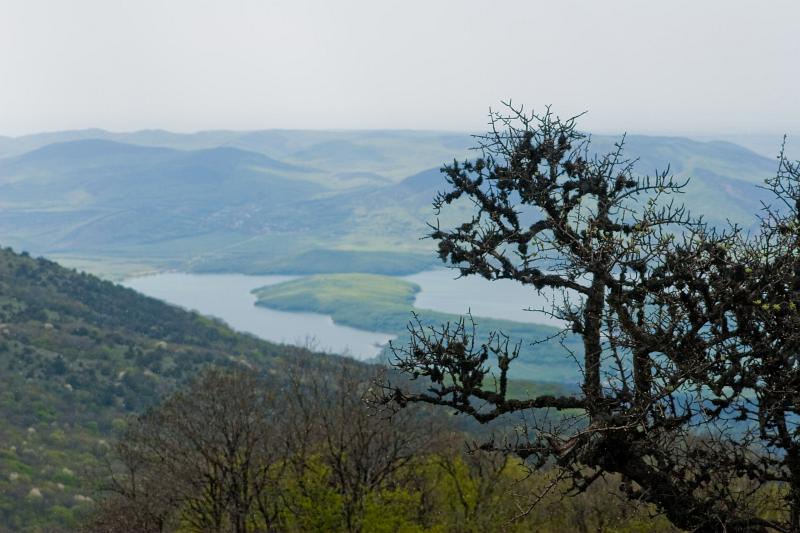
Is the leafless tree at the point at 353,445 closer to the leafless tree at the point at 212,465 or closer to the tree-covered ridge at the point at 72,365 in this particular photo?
the leafless tree at the point at 212,465

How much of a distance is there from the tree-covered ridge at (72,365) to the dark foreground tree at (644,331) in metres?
47.1

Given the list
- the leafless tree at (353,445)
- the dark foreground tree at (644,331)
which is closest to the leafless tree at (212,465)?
the leafless tree at (353,445)

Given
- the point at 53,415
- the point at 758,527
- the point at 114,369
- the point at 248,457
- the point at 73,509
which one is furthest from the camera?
the point at 114,369

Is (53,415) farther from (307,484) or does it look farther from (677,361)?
(677,361)

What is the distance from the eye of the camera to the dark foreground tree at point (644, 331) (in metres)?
9.98

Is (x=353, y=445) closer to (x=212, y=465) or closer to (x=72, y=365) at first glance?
(x=212, y=465)

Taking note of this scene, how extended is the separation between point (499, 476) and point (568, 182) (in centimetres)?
2744

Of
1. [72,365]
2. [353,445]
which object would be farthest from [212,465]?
[72,365]

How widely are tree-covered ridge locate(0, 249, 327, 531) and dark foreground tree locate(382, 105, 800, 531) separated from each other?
47.1 metres

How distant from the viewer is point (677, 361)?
984 centimetres

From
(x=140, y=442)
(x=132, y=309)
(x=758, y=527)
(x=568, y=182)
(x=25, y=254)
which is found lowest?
(x=132, y=309)

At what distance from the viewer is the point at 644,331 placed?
10625 mm

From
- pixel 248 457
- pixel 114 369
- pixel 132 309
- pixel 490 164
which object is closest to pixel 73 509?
pixel 248 457

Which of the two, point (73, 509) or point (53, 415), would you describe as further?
point (53, 415)
